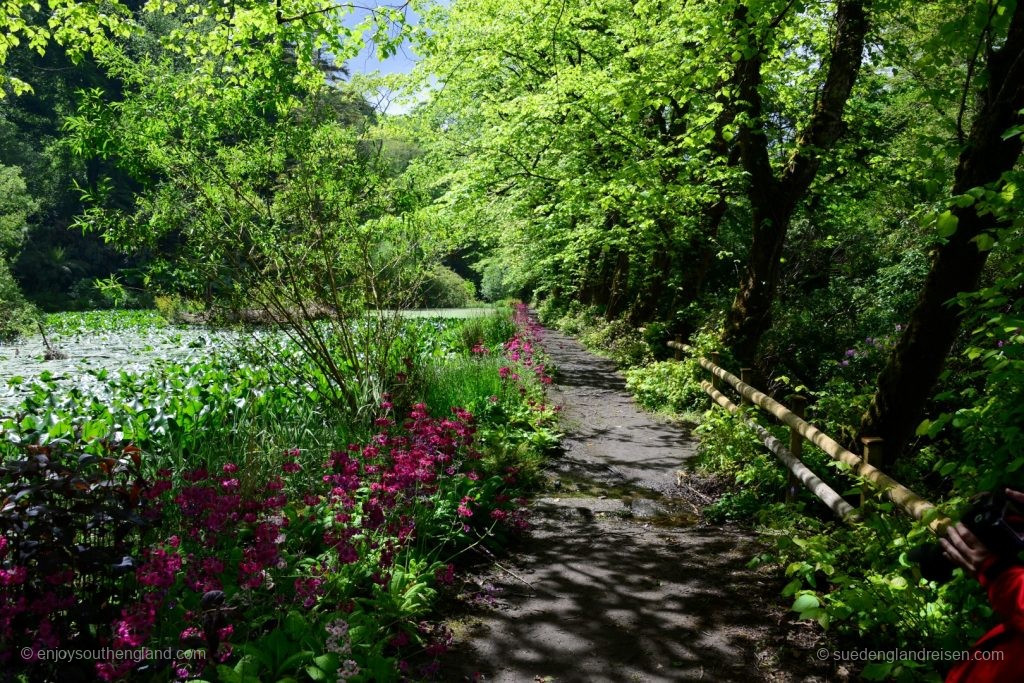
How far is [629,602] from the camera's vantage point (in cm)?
395

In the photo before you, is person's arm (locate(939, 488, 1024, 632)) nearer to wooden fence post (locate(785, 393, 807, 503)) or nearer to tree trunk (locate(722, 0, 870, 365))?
wooden fence post (locate(785, 393, 807, 503))

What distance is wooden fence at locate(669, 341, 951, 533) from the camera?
3.50 m

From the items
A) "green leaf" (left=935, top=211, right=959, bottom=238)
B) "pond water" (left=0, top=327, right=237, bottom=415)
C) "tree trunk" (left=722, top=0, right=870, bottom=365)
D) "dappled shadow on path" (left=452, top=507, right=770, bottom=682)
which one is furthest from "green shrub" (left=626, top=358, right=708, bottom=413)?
"green leaf" (left=935, top=211, right=959, bottom=238)

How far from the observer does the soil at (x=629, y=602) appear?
323 cm

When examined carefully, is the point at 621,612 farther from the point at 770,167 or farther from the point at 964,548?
the point at 770,167

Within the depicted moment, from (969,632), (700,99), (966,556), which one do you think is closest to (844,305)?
(700,99)

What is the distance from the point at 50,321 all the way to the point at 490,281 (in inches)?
1118

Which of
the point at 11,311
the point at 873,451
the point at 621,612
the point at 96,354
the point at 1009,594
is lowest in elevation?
the point at 621,612

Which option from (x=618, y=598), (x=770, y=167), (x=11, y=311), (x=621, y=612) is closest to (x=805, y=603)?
(x=621, y=612)

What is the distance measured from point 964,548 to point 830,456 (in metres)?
4.00

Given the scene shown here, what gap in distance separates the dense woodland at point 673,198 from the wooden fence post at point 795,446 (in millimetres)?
211

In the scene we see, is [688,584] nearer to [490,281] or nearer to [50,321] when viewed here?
[50,321]

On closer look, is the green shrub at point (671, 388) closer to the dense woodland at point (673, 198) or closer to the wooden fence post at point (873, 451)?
the dense woodland at point (673, 198)

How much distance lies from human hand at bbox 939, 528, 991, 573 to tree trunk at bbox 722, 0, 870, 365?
18.2 feet
